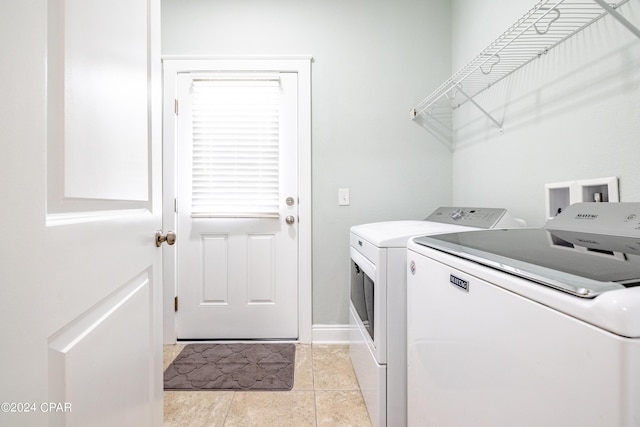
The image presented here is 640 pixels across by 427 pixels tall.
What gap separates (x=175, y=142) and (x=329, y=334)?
177cm

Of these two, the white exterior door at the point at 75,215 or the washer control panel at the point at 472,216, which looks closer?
the white exterior door at the point at 75,215

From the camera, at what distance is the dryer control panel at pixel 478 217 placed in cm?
125

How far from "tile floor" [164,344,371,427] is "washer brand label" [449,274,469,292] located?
39.9 inches

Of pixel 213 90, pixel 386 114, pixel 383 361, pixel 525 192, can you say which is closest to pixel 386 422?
pixel 383 361

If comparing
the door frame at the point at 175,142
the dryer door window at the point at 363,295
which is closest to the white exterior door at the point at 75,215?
the dryer door window at the point at 363,295

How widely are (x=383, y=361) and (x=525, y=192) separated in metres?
1.00

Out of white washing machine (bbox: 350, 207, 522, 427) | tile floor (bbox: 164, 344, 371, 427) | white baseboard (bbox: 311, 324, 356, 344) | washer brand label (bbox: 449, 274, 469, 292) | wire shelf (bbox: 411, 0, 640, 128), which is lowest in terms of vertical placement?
tile floor (bbox: 164, 344, 371, 427)

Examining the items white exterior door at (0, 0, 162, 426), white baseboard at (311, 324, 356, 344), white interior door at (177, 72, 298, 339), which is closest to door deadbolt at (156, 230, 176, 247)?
white exterior door at (0, 0, 162, 426)

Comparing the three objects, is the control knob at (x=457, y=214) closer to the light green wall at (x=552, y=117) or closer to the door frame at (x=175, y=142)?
the light green wall at (x=552, y=117)

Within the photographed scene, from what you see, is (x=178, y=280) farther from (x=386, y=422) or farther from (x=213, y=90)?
(x=386, y=422)

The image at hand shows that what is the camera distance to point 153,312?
902 mm

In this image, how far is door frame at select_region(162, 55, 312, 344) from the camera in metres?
2.06

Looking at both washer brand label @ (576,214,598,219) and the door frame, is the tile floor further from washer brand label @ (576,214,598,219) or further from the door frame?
washer brand label @ (576,214,598,219)

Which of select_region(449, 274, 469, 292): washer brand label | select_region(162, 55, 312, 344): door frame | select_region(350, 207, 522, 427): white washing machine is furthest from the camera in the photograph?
select_region(162, 55, 312, 344): door frame
